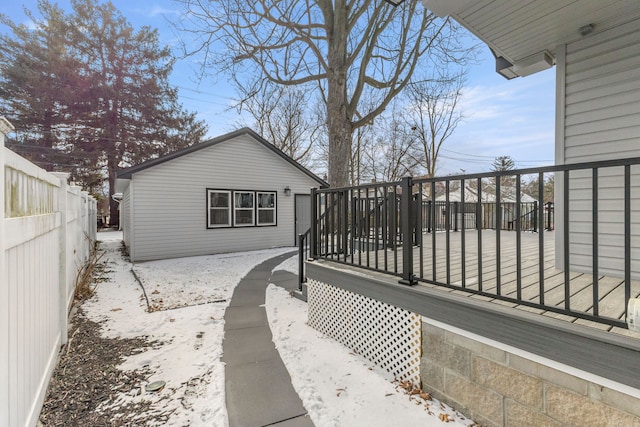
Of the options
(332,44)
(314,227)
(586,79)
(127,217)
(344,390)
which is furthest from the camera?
(127,217)

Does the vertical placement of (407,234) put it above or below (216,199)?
below

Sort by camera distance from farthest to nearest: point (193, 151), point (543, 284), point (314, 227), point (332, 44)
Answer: point (193, 151), point (332, 44), point (314, 227), point (543, 284)

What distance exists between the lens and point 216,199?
974cm

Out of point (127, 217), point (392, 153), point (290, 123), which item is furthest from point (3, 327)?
point (392, 153)

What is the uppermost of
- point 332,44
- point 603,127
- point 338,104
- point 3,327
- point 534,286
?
point 332,44

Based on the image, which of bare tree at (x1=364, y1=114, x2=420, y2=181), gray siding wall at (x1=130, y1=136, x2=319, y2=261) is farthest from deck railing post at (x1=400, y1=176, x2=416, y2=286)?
bare tree at (x1=364, y1=114, x2=420, y2=181)

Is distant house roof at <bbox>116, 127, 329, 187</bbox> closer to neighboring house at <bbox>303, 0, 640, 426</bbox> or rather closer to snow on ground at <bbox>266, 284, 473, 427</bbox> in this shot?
neighboring house at <bbox>303, 0, 640, 426</bbox>

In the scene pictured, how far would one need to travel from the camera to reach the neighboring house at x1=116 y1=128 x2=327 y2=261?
28.0 feet

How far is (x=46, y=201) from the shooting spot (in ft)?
7.97

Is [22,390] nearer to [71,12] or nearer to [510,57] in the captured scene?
[510,57]

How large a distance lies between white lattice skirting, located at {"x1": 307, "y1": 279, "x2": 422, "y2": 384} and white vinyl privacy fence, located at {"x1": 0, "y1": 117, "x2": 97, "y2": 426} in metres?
2.41

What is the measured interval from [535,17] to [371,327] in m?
3.31

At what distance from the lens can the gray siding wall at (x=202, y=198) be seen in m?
8.54

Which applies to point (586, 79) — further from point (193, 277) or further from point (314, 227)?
point (193, 277)
